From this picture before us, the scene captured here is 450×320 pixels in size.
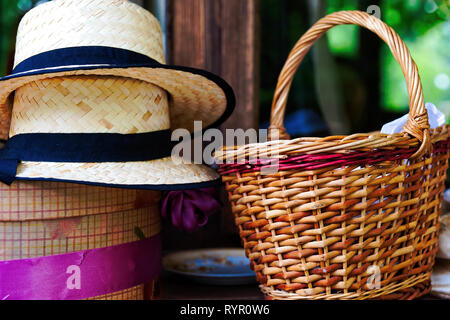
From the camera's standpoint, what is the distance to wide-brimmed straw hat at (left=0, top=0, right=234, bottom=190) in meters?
0.67

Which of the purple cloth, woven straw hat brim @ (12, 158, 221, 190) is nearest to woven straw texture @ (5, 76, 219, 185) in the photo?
woven straw hat brim @ (12, 158, 221, 190)

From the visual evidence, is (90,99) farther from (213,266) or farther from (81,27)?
(213,266)

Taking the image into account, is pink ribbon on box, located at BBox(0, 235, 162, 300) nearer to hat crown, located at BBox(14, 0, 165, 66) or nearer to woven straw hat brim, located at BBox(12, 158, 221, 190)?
woven straw hat brim, located at BBox(12, 158, 221, 190)

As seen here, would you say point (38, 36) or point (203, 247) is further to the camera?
point (203, 247)

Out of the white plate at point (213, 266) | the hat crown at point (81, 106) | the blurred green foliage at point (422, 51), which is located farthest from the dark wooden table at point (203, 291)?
the blurred green foliage at point (422, 51)

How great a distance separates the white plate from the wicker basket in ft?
0.68

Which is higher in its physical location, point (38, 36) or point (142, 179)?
point (38, 36)

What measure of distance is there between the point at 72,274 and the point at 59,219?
0.32 ft

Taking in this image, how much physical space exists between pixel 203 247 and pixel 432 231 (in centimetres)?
67

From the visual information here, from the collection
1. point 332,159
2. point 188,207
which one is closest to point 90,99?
point 188,207

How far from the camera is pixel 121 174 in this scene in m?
0.67

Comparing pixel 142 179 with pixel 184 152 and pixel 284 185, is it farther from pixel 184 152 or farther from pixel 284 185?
pixel 184 152

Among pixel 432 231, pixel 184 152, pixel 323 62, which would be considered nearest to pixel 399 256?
pixel 432 231
